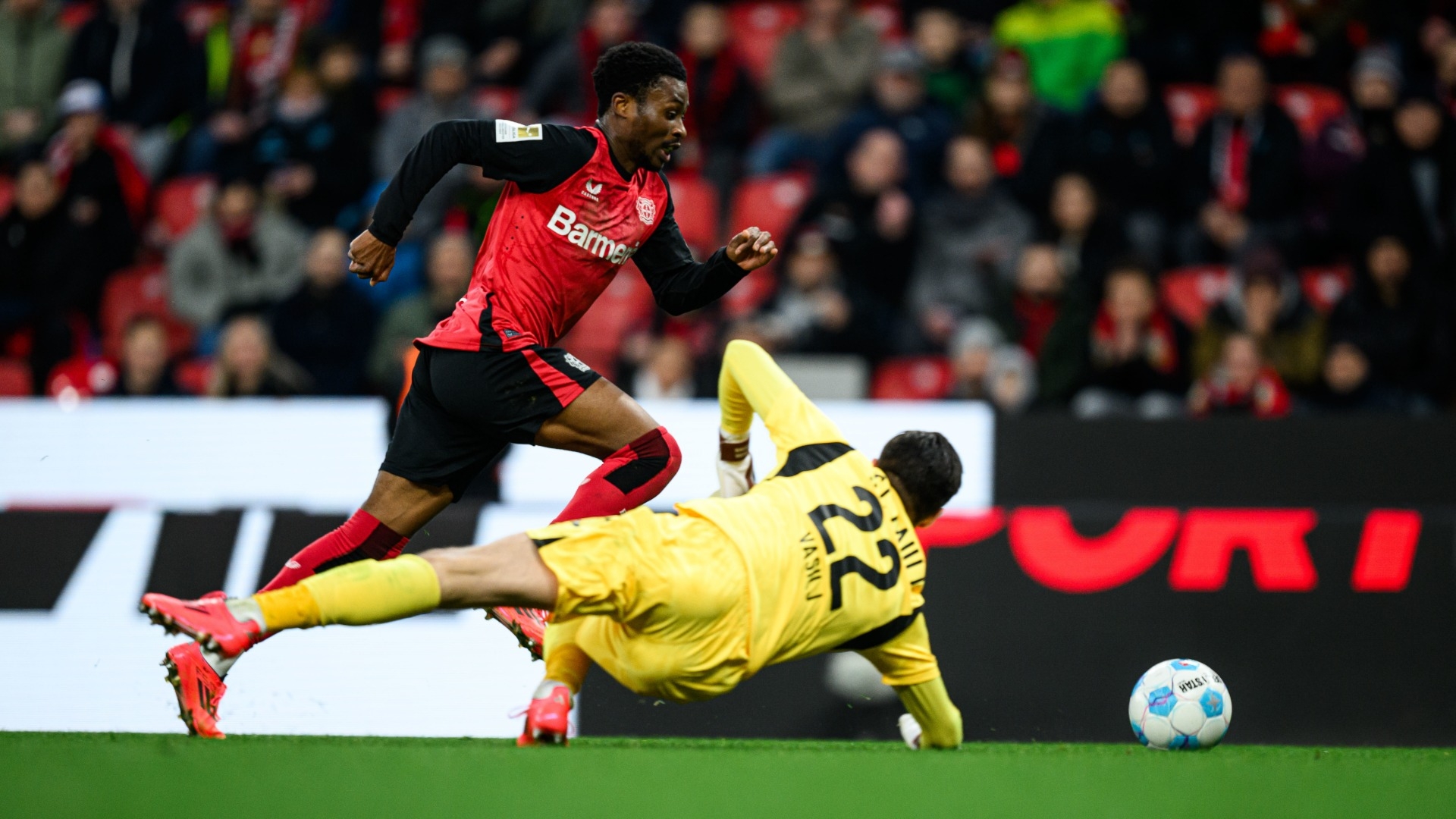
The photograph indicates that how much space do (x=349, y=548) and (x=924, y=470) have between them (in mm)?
1941

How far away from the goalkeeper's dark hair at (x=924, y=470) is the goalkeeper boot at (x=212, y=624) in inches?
74.0

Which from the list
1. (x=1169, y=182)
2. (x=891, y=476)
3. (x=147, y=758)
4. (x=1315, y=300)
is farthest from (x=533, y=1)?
(x=147, y=758)

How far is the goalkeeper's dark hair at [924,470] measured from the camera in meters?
4.59

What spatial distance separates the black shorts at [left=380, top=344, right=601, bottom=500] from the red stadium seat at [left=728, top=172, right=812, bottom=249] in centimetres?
562

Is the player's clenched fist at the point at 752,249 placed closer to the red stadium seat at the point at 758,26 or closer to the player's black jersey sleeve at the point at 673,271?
the player's black jersey sleeve at the point at 673,271

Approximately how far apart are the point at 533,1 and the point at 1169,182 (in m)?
5.06

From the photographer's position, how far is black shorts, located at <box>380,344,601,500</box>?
191 inches

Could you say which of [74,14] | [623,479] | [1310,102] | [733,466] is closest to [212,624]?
[623,479]

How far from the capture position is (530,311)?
5.00 m

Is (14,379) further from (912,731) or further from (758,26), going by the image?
(912,731)

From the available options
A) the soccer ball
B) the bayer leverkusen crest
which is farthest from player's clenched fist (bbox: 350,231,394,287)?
the soccer ball

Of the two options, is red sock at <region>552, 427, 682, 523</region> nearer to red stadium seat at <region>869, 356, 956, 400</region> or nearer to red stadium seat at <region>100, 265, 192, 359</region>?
red stadium seat at <region>869, 356, 956, 400</region>

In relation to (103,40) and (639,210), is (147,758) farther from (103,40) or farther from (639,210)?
(103,40)

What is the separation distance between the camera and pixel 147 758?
151 inches
